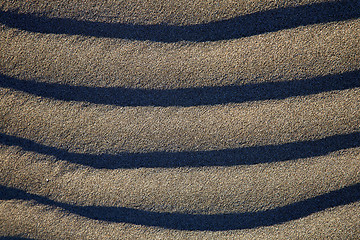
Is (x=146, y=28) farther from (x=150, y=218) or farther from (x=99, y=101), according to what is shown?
(x=150, y=218)

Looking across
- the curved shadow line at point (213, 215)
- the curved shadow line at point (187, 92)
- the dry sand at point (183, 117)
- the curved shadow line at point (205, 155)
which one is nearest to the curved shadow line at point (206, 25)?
the dry sand at point (183, 117)

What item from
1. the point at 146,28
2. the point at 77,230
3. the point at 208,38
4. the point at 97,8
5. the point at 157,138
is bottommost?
the point at 77,230

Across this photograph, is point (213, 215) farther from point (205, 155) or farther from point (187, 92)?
point (187, 92)

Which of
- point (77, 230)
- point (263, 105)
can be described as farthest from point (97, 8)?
point (77, 230)

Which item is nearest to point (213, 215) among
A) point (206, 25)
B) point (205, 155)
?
point (205, 155)

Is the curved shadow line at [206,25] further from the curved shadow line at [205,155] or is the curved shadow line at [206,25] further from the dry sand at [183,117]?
the curved shadow line at [205,155]

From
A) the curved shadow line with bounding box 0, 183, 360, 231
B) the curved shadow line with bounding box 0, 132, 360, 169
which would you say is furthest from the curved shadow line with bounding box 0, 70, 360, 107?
the curved shadow line with bounding box 0, 183, 360, 231

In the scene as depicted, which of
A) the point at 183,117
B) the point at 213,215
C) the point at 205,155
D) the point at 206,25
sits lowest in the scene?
the point at 213,215
